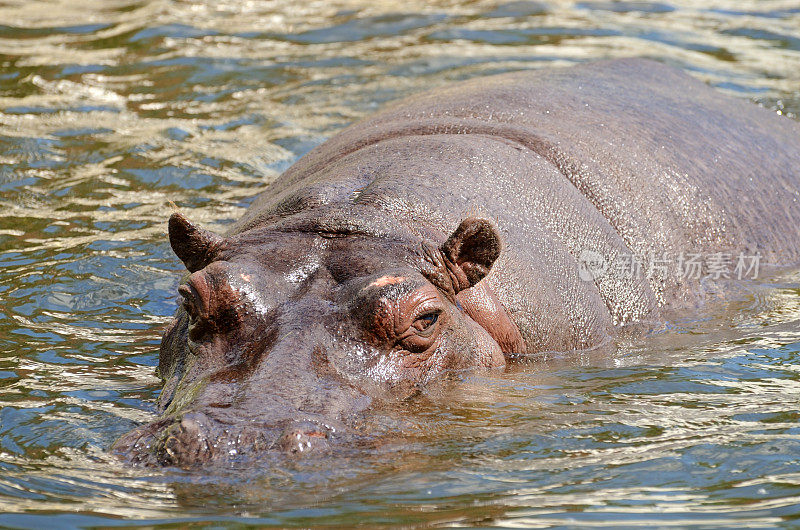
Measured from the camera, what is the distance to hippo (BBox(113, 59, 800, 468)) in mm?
4539

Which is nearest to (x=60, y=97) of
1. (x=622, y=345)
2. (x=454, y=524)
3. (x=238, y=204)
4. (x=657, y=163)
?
(x=238, y=204)

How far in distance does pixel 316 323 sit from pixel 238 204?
203 inches

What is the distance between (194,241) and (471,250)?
1.31 m

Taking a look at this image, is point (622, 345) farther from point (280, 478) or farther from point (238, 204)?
point (238, 204)

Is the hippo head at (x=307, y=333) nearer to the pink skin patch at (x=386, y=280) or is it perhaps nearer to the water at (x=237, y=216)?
the pink skin patch at (x=386, y=280)

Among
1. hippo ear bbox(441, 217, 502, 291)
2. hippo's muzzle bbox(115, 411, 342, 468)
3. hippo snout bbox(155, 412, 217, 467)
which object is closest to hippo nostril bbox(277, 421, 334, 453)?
hippo's muzzle bbox(115, 411, 342, 468)

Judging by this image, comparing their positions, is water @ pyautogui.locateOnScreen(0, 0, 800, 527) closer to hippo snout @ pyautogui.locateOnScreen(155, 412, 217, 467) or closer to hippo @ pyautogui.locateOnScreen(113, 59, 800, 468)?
hippo snout @ pyautogui.locateOnScreen(155, 412, 217, 467)

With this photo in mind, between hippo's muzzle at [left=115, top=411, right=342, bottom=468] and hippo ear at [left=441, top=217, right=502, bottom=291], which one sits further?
hippo ear at [left=441, top=217, right=502, bottom=291]

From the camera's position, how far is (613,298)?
255 inches

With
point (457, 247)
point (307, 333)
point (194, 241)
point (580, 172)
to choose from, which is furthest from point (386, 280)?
point (580, 172)

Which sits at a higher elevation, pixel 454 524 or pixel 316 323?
pixel 316 323

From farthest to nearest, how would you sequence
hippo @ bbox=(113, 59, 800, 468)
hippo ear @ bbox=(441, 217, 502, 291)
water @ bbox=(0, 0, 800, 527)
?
hippo ear @ bbox=(441, 217, 502, 291), hippo @ bbox=(113, 59, 800, 468), water @ bbox=(0, 0, 800, 527)

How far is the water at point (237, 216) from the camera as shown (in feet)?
13.0

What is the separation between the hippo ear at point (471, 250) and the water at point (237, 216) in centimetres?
49
